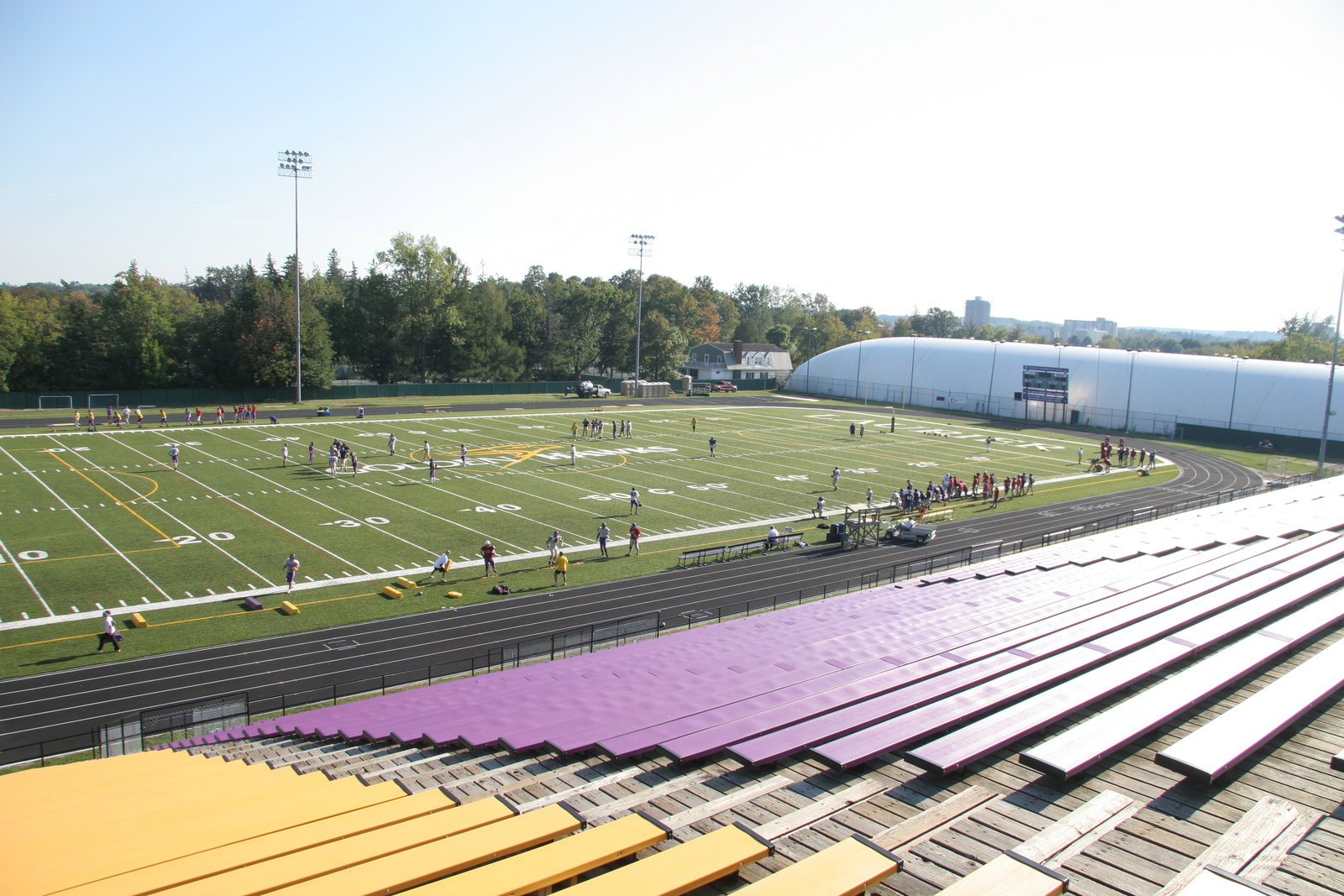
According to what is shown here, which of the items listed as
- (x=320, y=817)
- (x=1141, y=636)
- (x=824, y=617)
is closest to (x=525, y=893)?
(x=320, y=817)

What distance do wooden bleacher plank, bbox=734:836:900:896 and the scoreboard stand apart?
77671 mm

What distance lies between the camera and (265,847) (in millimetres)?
7258

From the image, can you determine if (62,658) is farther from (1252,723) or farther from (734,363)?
(734,363)

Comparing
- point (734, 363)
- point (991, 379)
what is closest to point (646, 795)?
point (991, 379)

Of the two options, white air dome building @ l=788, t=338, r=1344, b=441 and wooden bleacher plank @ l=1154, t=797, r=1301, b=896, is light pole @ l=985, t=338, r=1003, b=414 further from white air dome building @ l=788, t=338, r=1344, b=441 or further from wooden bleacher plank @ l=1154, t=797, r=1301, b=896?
wooden bleacher plank @ l=1154, t=797, r=1301, b=896

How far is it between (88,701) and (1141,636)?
64.7 feet

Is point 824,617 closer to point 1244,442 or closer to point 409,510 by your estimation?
point 409,510

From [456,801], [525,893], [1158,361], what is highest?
[1158,361]

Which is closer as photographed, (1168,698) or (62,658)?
(1168,698)

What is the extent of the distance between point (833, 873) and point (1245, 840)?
143 inches

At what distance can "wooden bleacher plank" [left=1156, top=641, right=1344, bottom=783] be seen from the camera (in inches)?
299

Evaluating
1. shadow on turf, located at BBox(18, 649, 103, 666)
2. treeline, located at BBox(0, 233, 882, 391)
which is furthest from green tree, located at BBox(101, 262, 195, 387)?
shadow on turf, located at BBox(18, 649, 103, 666)

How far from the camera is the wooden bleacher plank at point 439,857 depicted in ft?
20.0

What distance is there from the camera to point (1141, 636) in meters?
11.9
